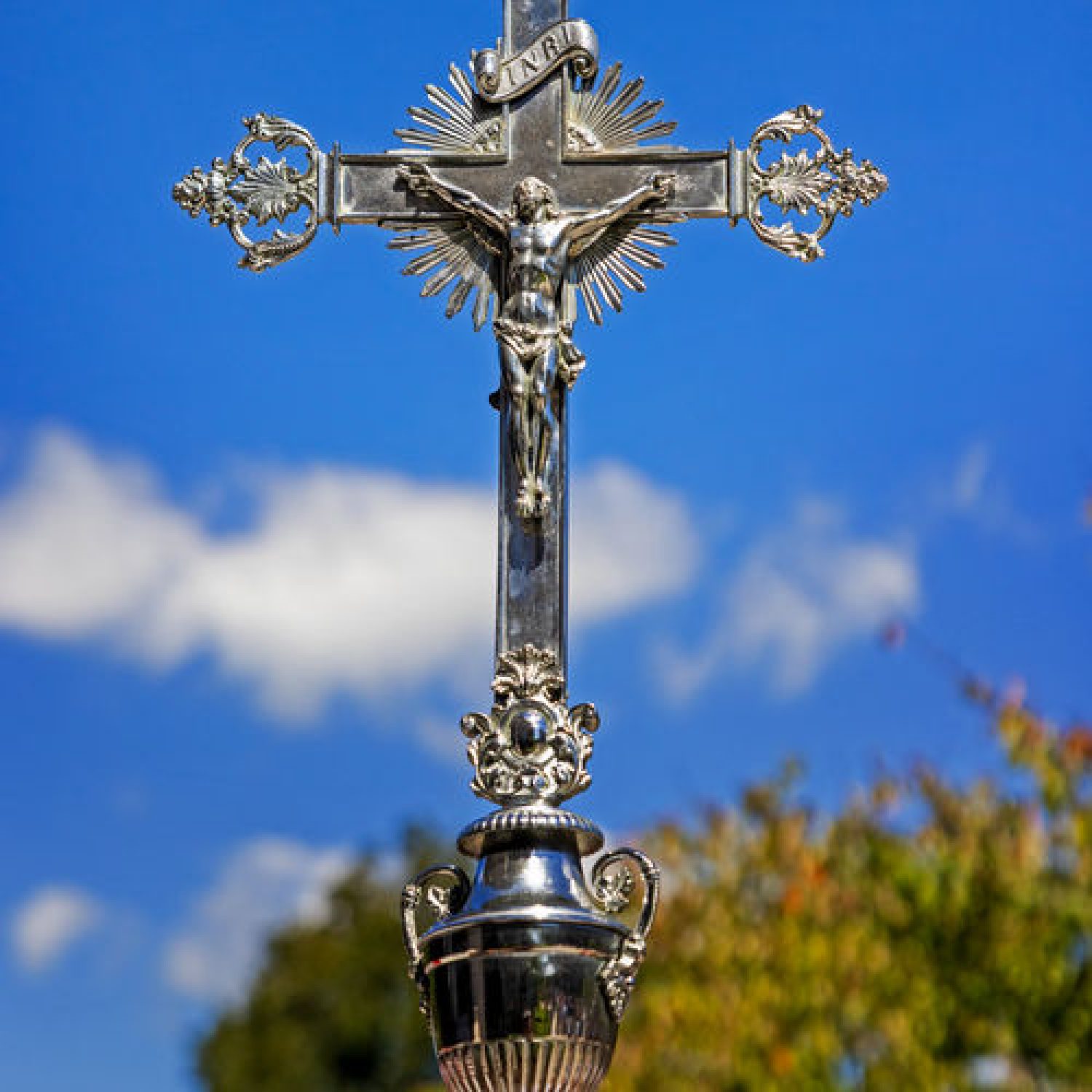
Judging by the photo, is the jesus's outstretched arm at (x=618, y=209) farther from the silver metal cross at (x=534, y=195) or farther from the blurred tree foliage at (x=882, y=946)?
the blurred tree foliage at (x=882, y=946)

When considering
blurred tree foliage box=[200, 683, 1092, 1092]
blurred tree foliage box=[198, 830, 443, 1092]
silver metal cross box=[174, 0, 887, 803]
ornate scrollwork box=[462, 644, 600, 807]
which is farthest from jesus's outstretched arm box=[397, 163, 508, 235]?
blurred tree foliage box=[198, 830, 443, 1092]

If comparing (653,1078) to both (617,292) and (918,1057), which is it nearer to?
(918,1057)

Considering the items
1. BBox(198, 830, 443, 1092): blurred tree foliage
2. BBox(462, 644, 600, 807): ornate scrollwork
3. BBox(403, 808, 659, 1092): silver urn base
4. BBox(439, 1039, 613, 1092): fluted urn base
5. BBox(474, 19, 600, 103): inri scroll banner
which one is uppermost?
BBox(198, 830, 443, 1092): blurred tree foliage

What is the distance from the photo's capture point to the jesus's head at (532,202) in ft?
22.0

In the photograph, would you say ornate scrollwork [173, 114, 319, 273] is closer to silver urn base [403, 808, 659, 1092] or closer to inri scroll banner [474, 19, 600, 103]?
inri scroll banner [474, 19, 600, 103]

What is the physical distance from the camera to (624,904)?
603cm

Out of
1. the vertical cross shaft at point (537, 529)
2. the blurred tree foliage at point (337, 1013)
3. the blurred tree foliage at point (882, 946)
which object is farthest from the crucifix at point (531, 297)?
the blurred tree foliage at point (337, 1013)

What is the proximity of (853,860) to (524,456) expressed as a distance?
26.1 feet

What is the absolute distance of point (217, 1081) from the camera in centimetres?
2630

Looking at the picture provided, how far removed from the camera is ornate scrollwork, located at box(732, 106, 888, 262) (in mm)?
6824

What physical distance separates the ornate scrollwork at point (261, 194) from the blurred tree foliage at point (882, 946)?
252 inches

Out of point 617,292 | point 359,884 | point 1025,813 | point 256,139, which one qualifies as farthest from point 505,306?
point 359,884

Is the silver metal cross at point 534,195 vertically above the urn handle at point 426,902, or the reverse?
the silver metal cross at point 534,195

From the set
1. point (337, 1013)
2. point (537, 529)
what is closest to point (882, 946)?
point (537, 529)
